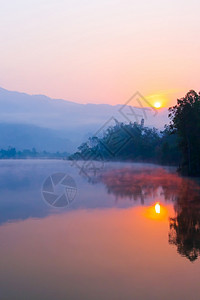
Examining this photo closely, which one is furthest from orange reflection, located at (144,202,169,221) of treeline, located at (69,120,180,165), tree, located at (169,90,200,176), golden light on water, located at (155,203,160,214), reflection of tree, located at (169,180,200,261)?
treeline, located at (69,120,180,165)

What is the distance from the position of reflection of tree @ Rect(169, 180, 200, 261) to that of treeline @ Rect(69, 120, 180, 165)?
54013mm

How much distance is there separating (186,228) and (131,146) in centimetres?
9280

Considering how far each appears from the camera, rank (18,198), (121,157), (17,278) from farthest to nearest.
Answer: (121,157) < (18,198) < (17,278)

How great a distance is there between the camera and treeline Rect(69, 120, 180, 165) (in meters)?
87.5

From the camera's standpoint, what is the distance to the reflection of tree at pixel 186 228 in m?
10.7

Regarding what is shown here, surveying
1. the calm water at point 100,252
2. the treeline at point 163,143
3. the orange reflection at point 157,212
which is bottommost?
the calm water at point 100,252

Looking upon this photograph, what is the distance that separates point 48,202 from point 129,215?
6.24m

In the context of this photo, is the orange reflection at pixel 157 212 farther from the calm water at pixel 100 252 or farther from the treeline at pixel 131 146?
the treeline at pixel 131 146

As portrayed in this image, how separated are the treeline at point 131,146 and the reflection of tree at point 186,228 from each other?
5401 centimetres

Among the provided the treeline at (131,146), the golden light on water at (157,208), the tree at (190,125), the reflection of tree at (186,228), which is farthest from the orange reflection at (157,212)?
the treeline at (131,146)

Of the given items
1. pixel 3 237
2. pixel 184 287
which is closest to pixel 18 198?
pixel 3 237

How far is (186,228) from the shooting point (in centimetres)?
1351

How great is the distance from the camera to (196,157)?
42.4 m

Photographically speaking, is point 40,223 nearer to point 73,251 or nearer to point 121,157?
point 73,251
